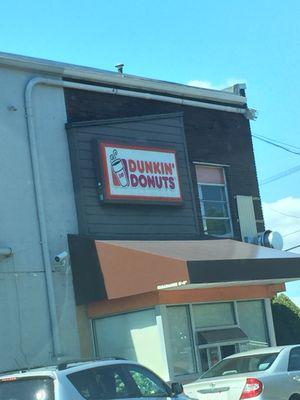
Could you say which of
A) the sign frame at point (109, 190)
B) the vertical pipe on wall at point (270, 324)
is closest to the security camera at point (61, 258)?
the sign frame at point (109, 190)

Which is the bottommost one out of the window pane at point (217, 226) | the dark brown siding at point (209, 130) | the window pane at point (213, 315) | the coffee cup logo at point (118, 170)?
the window pane at point (213, 315)

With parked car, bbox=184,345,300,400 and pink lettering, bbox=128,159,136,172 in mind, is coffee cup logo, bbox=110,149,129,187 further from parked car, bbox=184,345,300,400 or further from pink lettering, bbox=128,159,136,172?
parked car, bbox=184,345,300,400

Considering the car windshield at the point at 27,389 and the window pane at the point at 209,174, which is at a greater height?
the window pane at the point at 209,174

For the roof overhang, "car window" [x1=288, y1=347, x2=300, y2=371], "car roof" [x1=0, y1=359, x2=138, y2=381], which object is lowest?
"car window" [x1=288, y1=347, x2=300, y2=371]

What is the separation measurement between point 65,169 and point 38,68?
7.07 feet

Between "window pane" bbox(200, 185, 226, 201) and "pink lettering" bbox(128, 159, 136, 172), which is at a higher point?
"pink lettering" bbox(128, 159, 136, 172)

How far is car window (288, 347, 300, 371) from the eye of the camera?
1046cm

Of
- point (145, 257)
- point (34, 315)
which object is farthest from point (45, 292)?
point (145, 257)

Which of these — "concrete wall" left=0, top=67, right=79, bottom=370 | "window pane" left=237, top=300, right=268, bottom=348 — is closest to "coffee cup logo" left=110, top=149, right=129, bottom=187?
"concrete wall" left=0, top=67, right=79, bottom=370

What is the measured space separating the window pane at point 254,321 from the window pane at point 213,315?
13.1 inches

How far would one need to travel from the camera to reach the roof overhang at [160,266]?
12.4 metres

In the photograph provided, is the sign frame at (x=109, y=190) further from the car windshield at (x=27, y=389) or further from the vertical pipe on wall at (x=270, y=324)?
the car windshield at (x=27, y=389)

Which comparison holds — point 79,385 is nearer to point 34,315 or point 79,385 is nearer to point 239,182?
point 34,315

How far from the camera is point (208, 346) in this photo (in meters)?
14.1
